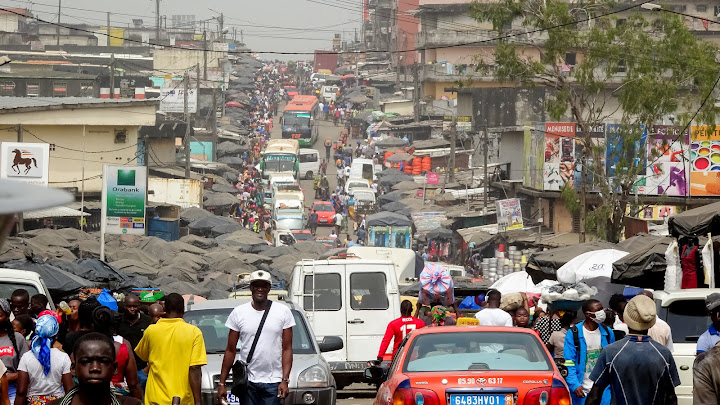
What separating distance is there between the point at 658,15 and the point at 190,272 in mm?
15934

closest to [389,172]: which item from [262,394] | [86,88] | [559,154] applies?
[86,88]

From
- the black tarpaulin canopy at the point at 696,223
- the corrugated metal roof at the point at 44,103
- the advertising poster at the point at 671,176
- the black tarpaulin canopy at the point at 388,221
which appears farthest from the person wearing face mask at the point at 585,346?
the black tarpaulin canopy at the point at 388,221

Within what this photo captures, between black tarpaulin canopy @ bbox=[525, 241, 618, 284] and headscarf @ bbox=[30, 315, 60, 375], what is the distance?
15.5 m

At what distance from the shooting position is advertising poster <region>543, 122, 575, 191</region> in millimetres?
46031

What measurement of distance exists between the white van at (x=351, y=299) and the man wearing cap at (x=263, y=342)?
765 centimetres

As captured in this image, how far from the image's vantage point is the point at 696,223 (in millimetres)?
17969

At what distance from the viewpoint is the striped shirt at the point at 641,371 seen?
280 inches

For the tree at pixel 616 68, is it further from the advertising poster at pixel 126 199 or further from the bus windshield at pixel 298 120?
the bus windshield at pixel 298 120

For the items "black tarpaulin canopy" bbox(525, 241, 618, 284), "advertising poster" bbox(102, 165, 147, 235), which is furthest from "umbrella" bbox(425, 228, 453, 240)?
"black tarpaulin canopy" bbox(525, 241, 618, 284)

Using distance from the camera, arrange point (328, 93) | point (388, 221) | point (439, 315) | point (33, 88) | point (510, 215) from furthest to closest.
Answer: point (328, 93), point (33, 88), point (388, 221), point (510, 215), point (439, 315)

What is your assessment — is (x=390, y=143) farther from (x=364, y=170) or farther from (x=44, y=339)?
(x=44, y=339)

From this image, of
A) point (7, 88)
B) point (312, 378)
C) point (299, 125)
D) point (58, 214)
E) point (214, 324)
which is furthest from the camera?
point (299, 125)

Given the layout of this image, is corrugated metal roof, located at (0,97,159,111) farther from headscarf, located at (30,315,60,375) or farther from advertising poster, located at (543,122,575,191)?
headscarf, located at (30,315,60,375)

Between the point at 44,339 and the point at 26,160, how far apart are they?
3077 cm
